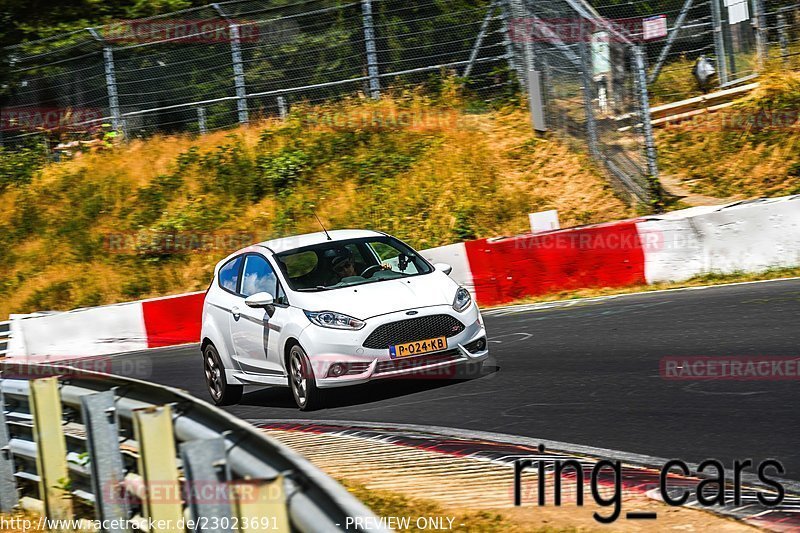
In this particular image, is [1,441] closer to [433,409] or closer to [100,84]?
[433,409]

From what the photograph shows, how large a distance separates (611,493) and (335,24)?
18589 mm

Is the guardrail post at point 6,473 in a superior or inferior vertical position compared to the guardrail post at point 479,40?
inferior

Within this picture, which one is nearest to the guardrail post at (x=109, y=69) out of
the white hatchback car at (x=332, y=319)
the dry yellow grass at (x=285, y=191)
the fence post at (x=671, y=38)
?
the dry yellow grass at (x=285, y=191)

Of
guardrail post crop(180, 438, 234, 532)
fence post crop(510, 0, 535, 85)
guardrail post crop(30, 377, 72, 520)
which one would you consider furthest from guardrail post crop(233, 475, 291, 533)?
fence post crop(510, 0, 535, 85)

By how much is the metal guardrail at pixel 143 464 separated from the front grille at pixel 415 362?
3.35 metres

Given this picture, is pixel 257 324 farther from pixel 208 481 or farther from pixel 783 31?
pixel 783 31

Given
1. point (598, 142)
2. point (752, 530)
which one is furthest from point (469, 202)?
point (752, 530)

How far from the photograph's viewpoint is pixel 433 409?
9.40 metres

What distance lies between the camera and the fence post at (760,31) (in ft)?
68.3

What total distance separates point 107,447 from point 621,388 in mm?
4832

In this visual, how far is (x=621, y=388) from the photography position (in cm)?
916
